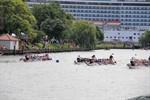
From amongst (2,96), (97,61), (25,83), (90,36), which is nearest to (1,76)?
(25,83)

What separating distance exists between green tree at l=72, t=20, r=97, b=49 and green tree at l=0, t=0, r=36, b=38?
1189 inches

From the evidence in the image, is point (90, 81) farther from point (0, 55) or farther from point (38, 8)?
point (38, 8)

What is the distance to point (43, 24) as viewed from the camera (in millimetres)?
155625

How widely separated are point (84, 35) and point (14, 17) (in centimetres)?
3579

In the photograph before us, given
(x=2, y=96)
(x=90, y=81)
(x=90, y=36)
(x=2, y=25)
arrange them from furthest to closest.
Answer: (x=90, y=36)
(x=2, y=25)
(x=90, y=81)
(x=2, y=96)

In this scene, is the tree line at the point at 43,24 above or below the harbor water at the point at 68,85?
above

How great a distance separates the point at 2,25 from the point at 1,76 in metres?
55.8

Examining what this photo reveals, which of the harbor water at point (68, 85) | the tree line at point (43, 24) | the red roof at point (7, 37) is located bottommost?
the harbor water at point (68, 85)

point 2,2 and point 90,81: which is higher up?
point 2,2

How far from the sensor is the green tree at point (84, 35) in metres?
145

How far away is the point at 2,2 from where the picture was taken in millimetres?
113750

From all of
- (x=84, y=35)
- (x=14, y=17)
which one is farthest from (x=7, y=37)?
(x=84, y=35)

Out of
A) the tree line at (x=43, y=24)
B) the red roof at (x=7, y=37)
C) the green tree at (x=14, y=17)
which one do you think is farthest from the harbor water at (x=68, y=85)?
the tree line at (x=43, y=24)

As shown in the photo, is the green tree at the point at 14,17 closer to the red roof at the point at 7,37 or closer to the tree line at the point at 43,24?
the tree line at the point at 43,24
